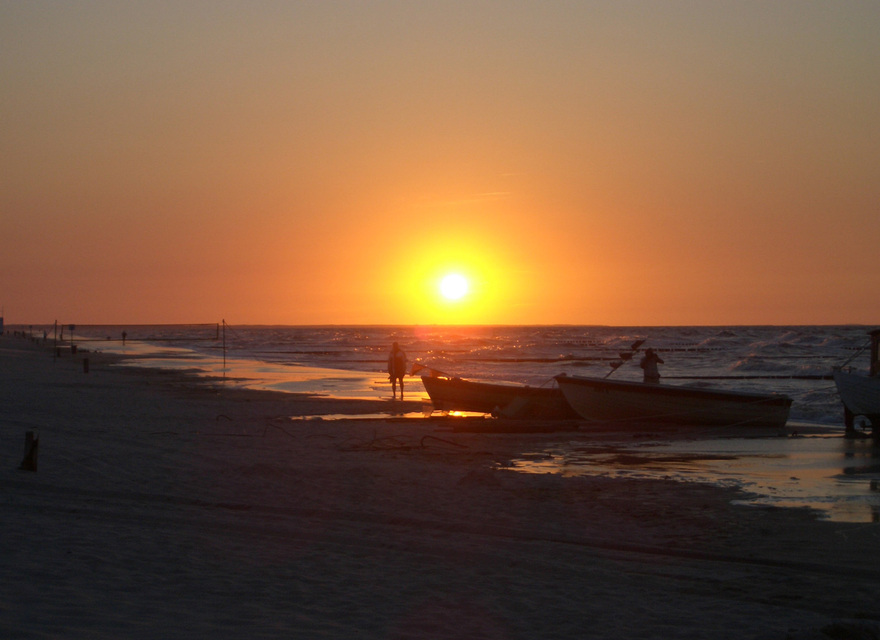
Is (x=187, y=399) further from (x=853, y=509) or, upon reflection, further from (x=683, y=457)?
(x=853, y=509)

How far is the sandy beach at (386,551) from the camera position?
6156 millimetres

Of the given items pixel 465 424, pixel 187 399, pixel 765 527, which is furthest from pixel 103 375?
pixel 765 527

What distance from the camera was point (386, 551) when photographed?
8.37 m

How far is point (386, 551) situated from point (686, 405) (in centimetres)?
1507

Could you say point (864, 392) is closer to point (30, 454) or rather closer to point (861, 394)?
point (861, 394)

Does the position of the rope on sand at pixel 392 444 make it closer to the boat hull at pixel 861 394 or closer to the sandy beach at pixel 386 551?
the sandy beach at pixel 386 551

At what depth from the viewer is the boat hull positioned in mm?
19219

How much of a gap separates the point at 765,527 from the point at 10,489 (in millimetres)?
8906

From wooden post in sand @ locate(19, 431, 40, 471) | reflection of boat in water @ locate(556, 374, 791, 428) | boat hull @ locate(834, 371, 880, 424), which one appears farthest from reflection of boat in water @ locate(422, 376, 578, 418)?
wooden post in sand @ locate(19, 431, 40, 471)

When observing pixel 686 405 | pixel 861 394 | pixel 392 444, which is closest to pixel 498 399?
pixel 686 405

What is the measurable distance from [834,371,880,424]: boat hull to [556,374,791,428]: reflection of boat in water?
4.93 ft

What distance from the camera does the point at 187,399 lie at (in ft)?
85.6

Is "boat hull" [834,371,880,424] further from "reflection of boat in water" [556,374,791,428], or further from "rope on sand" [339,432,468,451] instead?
"rope on sand" [339,432,468,451]

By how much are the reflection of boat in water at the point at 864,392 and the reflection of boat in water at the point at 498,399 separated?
22.5 ft
